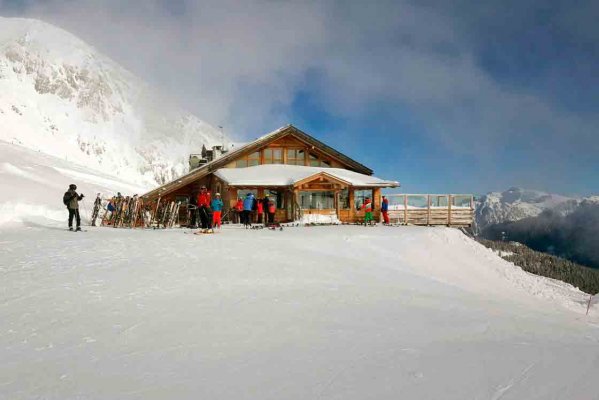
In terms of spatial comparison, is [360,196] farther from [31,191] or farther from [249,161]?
[31,191]

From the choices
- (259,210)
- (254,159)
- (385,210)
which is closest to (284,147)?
(254,159)

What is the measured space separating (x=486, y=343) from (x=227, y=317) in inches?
133

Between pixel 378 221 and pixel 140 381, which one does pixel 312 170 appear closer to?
pixel 378 221

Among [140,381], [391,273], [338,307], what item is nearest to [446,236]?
[391,273]

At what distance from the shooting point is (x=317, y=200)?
2828 centimetres

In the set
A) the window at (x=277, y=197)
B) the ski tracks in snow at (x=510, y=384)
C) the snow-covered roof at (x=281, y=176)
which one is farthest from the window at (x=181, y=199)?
the ski tracks in snow at (x=510, y=384)

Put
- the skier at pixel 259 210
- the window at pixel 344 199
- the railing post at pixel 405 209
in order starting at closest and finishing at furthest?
the skier at pixel 259 210
the railing post at pixel 405 209
the window at pixel 344 199

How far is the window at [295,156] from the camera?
100ft

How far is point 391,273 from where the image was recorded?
36.3 ft

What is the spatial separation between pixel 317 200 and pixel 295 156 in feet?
14.0

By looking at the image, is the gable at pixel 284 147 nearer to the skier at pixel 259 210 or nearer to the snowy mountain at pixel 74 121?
the skier at pixel 259 210

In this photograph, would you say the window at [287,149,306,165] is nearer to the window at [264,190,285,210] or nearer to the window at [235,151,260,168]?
the window at [235,151,260,168]

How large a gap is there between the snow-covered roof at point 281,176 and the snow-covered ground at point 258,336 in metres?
16.2

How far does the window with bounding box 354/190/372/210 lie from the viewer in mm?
29062
